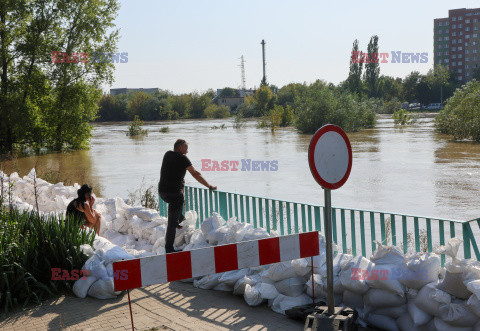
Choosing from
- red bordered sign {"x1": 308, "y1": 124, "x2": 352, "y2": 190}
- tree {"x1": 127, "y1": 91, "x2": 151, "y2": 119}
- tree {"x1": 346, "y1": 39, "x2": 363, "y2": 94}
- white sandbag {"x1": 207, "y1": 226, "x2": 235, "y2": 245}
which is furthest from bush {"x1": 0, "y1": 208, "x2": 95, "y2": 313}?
tree {"x1": 127, "y1": 91, "x2": 151, "y2": 119}

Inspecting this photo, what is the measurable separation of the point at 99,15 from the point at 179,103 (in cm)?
8411

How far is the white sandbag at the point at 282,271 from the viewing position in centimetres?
538

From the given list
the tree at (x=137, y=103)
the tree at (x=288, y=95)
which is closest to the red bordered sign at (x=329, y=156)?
the tree at (x=288, y=95)

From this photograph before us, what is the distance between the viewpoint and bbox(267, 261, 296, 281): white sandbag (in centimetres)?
538

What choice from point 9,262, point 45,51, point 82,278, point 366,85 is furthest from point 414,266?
Answer: point 366,85

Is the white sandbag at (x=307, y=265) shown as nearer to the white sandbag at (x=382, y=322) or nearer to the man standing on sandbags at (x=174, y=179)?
the white sandbag at (x=382, y=322)

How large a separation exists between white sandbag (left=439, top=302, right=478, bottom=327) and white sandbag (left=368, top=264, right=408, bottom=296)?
0.47 metres

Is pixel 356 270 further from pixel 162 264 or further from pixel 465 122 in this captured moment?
pixel 465 122

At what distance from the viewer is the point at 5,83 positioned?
33156 mm

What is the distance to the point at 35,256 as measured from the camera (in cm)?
587

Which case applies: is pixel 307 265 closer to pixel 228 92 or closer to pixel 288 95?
pixel 288 95

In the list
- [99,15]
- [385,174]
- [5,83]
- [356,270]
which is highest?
[99,15]

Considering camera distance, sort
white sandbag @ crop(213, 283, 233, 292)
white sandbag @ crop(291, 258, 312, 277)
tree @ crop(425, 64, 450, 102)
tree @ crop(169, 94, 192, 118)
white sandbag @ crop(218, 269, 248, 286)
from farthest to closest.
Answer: tree @ crop(169, 94, 192, 118), tree @ crop(425, 64, 450, 102), white sandbag @ crop(213, 283, 233, 292), white sandbag @ crop(218, 269, 248, 286), white sandbag @ crop(291, 258, 312, 277)

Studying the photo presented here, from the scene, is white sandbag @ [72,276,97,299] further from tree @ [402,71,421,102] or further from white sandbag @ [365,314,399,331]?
tree @ [402,71,421,102]
